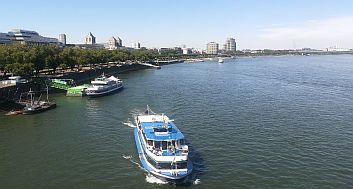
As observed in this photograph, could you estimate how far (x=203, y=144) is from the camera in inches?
2039

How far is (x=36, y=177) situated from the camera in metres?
40.9

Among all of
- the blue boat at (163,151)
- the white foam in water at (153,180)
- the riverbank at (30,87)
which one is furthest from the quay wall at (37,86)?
the white foam in water at (153,180)

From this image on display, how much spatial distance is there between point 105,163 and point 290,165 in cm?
2117

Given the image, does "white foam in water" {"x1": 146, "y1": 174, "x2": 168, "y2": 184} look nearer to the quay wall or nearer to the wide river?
the wide river

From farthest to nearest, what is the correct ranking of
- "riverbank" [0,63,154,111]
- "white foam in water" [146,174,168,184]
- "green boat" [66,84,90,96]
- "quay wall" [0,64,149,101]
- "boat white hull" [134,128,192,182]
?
"green boat" [66,84,90,96] < "quay wall" [0,64,149,101] < "riverbank" [0,63,154,111] < "white foam in water" [146,174,168,184] < "boat white hull" [134,128,192,182]

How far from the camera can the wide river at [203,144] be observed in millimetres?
40156

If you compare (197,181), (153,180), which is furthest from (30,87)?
(197,181)

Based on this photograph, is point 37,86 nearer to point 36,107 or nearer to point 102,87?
point 102,87

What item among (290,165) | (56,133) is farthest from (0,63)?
(290,165)

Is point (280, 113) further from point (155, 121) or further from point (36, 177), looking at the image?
point (36, 177)

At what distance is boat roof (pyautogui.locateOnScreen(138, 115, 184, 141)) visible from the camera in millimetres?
43750

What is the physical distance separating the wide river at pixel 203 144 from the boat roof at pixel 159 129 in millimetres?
3590

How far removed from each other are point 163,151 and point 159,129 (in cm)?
590

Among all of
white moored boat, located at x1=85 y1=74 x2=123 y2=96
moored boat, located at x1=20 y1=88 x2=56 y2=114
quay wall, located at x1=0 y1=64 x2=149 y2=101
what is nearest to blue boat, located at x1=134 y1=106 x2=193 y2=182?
moored boat, located at x1=20 y1=88 x2=56 y2=114
